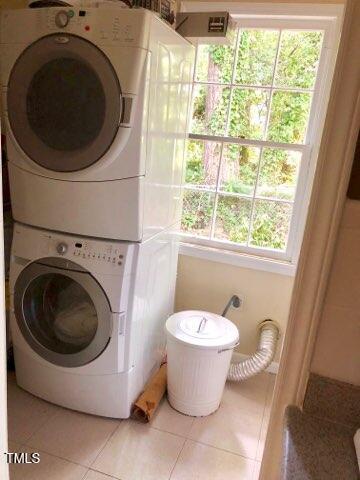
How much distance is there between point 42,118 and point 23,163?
0.22 m

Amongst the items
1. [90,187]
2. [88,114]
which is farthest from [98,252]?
[88,114]

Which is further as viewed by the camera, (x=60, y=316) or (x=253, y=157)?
(x=253, y=157)

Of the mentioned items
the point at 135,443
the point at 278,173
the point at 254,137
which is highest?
the point at 254,137

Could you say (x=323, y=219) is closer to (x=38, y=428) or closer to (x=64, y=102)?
(x=64, y=102)

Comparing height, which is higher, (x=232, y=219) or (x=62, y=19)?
(x=62, y=19)

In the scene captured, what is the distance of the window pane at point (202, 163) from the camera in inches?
89.7

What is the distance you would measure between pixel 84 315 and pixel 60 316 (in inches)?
5.1

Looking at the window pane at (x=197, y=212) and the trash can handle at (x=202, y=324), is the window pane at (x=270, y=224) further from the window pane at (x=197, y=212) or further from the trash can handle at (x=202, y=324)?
the trash can handle at (x=202, y=324)

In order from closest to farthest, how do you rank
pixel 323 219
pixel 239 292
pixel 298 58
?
pixel 323 219 < pixel 298 58 < pixel 239 292

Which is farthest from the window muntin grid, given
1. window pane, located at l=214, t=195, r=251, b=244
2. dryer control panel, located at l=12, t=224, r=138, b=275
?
dryer control panel, located at l=12, t=224, r=138, b=275

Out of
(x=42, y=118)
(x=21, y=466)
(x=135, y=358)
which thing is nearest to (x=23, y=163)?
(x=42, y=118)

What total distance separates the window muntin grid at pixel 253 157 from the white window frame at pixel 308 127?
0.01 metres

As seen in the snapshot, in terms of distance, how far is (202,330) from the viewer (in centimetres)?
187

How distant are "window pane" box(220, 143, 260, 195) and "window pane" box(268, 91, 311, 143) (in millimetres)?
157
